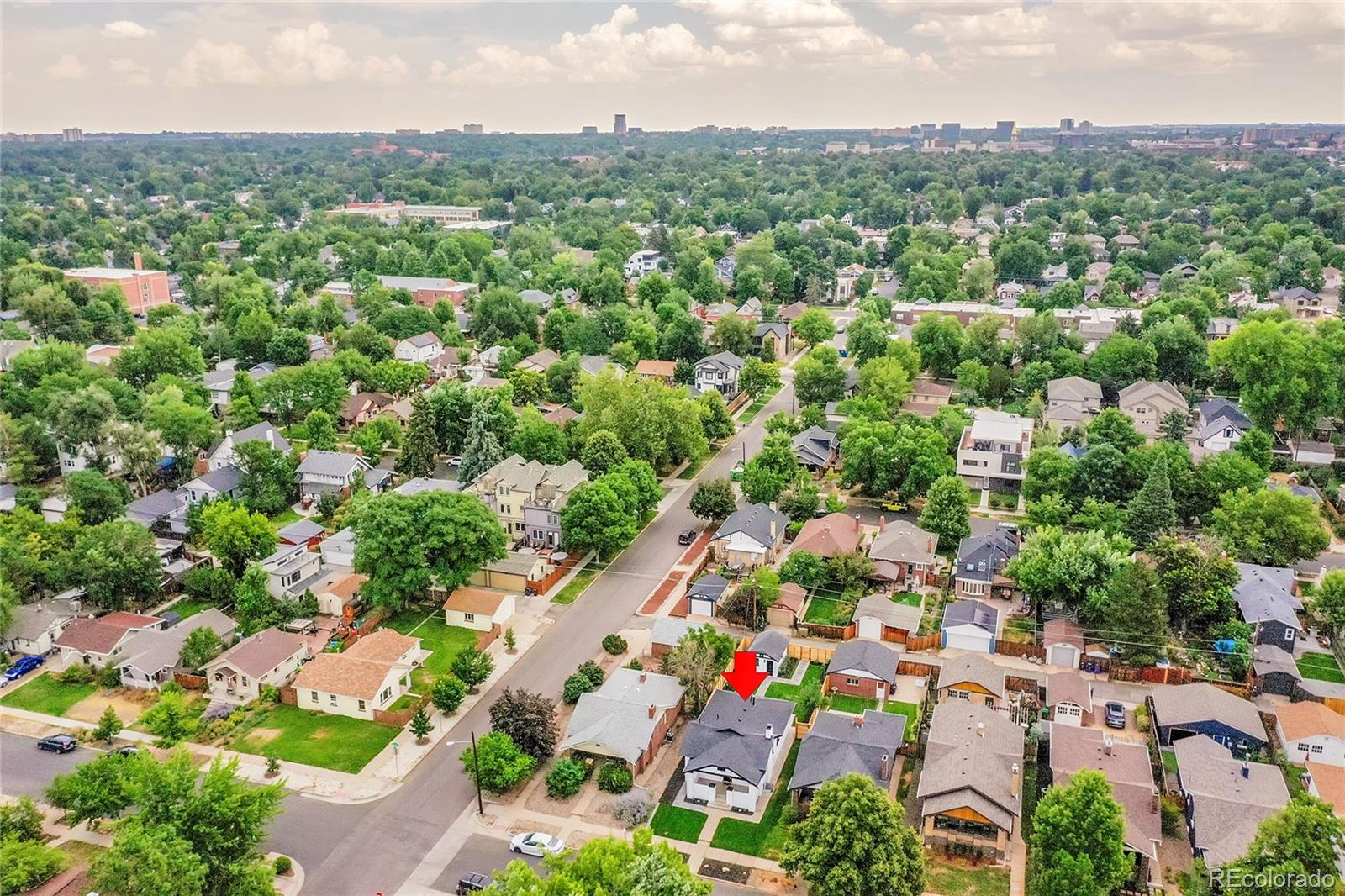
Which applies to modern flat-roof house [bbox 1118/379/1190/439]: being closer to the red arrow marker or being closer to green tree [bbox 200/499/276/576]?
the red arrow marker

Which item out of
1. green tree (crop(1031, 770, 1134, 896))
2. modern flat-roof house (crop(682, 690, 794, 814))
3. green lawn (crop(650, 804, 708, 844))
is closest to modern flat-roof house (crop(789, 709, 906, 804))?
modern flat-roof house (crop(682, 690, 794, 814))

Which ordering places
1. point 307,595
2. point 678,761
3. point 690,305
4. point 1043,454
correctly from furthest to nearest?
1. point 690,305
2. point 1043,454
3. point 307,595
4. point 678,761

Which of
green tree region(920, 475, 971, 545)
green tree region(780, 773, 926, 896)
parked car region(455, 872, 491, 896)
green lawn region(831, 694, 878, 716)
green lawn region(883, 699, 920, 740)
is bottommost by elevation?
parked car region(455, 872, 491, 896)

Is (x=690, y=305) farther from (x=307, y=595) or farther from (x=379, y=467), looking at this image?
(x=307, y=595)

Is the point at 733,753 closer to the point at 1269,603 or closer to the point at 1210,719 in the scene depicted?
the point at 1210,719

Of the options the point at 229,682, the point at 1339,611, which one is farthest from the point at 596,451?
the point at 1339,611

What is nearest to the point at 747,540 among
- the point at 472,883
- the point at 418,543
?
the point at 418,543
